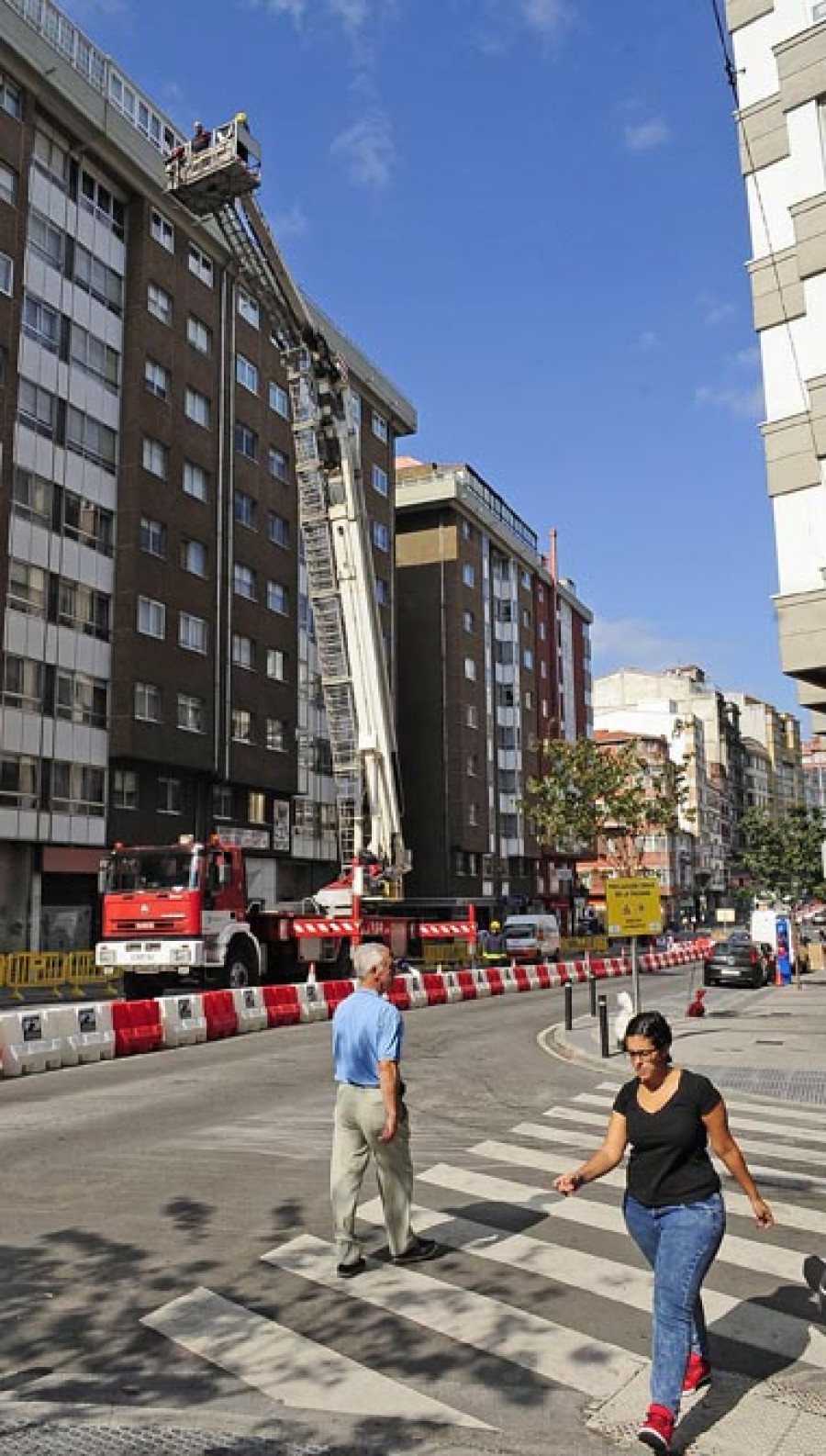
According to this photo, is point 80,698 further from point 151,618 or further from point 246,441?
point 246,441

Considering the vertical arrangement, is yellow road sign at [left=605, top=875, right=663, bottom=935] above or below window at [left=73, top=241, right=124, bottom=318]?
below

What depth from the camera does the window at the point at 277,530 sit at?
44.4m

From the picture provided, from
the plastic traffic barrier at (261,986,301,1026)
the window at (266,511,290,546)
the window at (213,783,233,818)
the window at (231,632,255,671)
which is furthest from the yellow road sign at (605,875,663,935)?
the window at (266,511,290,546)

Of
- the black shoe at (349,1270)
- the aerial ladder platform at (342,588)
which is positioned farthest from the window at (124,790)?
the black shoe at (349,1270)

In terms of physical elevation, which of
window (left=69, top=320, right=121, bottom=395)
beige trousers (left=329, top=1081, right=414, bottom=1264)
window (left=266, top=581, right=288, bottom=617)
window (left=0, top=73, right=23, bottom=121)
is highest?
window (left=0, top=73, right=23, bottom=121)

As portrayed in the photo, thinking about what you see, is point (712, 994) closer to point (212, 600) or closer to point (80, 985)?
point (80, 985)

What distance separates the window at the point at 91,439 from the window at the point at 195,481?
120 inches

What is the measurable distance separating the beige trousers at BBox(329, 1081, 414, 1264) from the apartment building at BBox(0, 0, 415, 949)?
27056mm

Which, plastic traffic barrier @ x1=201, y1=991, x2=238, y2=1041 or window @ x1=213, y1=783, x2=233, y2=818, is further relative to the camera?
window @ x1=213, y1=783, x2=233, y2=818

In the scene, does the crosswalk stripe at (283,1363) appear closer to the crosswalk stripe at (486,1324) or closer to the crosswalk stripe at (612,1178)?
the crosswalk stripe at (486,1324)

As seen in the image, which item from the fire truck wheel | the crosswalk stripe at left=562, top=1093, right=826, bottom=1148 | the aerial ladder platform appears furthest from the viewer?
the aerial ladder platform

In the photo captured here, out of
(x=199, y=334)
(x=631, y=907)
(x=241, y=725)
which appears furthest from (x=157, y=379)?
(x=631, y=907)

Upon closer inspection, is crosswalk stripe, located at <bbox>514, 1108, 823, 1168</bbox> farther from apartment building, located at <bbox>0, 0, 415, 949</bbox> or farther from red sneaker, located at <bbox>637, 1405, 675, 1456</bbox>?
apartment building, located at <bbox>0, 0, 415, 949</bbox>

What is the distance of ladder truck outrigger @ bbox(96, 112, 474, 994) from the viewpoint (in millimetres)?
22594
